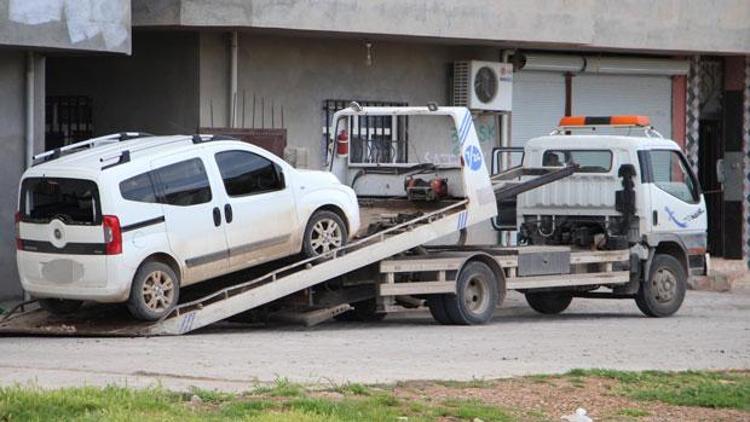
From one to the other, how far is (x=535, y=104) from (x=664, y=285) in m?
6.67

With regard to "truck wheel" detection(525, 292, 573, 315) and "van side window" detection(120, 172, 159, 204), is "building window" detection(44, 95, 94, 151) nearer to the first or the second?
"truck wheel" detection(525, 292, 573, 315)

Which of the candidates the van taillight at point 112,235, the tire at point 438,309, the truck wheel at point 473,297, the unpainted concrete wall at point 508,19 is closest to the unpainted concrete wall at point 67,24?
the unpainted concrete wall at point 508,19

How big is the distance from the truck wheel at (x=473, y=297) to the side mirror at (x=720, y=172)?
9067mm

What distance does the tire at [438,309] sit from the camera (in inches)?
717

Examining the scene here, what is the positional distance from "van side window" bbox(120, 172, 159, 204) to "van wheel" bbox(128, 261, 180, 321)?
0.64m

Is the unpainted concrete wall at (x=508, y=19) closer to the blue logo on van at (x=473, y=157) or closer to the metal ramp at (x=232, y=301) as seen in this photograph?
the blue logo on van at (x=473, y=157)

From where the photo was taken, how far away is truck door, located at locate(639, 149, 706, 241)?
19969mm

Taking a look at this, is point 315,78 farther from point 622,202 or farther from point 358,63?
point 622,202

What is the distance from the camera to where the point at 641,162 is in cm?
1978

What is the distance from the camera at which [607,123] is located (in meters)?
21.0

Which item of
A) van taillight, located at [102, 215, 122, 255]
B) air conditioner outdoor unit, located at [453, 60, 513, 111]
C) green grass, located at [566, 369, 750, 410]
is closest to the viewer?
green grass, located at [566, 369, 750, 410]

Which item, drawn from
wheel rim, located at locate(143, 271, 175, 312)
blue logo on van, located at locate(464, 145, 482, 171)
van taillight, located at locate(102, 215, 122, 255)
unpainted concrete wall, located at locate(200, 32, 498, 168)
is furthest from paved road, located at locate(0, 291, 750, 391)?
unpainted concrete wall, located at locate(200, 32, 498, 168)

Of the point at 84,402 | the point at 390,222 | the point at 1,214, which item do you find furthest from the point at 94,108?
the point at 84,402

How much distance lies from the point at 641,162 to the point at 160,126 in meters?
6.83
